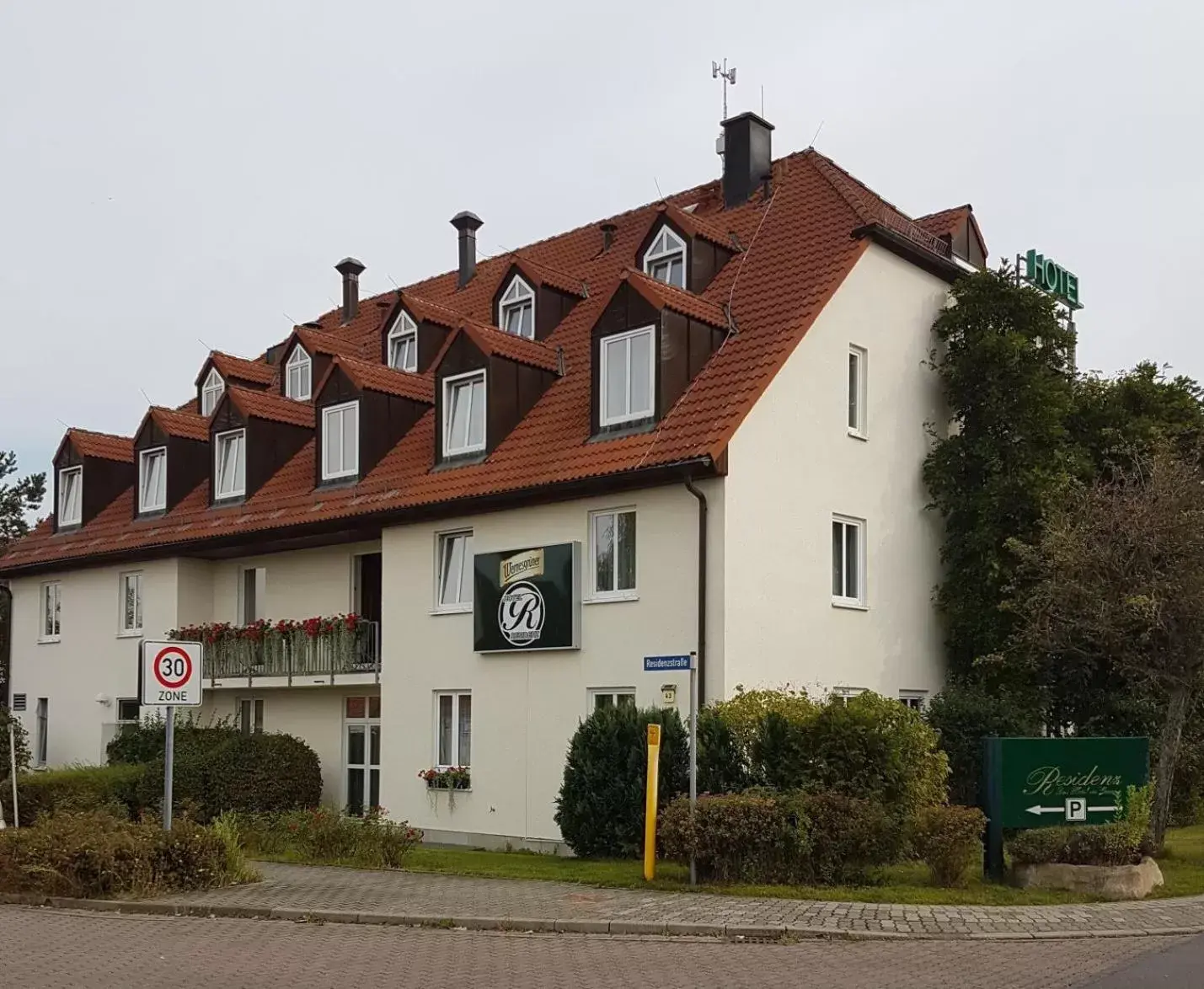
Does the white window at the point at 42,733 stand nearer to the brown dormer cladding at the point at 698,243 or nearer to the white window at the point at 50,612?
the white window at the point at 50,612

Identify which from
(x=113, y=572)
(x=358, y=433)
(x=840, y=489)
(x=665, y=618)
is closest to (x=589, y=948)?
(x=665, y=618)

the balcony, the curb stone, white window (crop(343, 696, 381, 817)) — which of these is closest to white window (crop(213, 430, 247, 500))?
the balcony

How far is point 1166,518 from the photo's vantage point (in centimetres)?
1797

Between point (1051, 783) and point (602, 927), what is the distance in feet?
18.9

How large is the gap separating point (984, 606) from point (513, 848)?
838 cm

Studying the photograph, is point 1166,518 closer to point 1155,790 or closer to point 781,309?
point 1155,790

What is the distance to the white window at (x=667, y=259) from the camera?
24.6m

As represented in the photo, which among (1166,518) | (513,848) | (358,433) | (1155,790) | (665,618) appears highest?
(358,433)

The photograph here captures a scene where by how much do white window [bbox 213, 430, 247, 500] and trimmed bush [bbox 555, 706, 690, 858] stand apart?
12888 millimetres

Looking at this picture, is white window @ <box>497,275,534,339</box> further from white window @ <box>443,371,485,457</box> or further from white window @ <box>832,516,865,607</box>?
white window @ <box>832,516,865,607</box>

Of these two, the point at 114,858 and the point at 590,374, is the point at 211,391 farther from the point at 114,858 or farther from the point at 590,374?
the point at 114,858

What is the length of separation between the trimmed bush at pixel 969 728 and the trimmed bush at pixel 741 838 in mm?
6561

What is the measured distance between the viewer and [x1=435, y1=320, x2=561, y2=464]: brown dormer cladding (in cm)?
2384

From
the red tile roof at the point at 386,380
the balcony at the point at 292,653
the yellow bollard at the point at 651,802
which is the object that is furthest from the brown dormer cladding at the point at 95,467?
the yellow bollard at the point at 651,802
